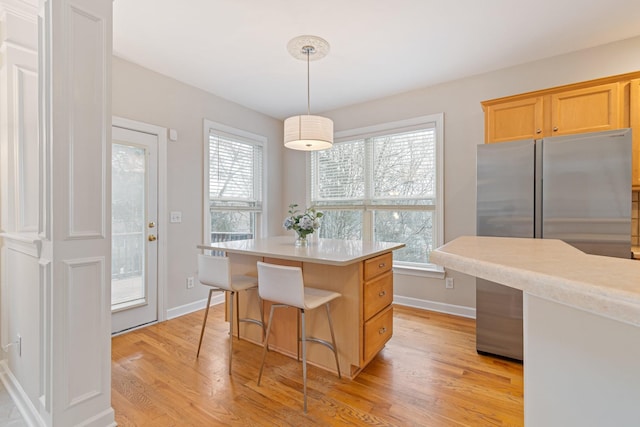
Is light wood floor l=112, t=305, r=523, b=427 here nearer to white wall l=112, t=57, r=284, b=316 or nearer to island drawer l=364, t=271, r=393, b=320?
island drawer l=364, t=271, r=393, b=320

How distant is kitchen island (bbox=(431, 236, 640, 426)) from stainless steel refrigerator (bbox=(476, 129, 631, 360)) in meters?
1.82

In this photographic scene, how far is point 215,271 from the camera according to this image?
2.27 m

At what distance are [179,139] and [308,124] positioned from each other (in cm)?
176

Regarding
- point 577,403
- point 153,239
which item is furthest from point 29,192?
point 577,403

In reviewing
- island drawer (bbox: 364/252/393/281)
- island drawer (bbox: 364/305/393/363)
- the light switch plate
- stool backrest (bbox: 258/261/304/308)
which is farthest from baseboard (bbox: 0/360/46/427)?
island drawer (bbox: 364/252/393/281)

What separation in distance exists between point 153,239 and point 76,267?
1.70 meters

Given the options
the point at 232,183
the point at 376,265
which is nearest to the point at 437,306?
the point at 376,265

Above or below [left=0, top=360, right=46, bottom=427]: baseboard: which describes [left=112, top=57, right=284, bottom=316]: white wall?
above

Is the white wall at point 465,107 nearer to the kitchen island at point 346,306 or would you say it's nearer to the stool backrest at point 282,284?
the kitchen island at point 346,306

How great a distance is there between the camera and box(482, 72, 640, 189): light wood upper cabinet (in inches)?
88.7

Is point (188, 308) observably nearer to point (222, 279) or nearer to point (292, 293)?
point (222, 279)

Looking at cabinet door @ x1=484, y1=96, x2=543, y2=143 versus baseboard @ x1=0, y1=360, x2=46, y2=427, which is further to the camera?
cabinet door @ x1=484, y1=96, x2=543, y2=143

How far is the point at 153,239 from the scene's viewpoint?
3.12 metres

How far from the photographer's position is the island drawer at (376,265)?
2.14 metres
